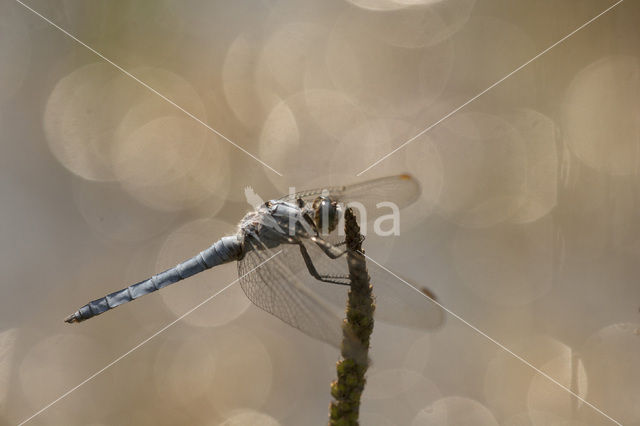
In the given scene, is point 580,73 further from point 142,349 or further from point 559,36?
point 142,349

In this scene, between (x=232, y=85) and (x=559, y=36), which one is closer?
(x=559, y=36)

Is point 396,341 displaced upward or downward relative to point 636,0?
downward

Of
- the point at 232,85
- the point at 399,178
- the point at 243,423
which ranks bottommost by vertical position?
the point at 243,423

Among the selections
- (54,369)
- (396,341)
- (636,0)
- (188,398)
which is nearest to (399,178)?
(396,341)

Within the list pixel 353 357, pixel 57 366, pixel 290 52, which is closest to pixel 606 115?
pixel 290 52

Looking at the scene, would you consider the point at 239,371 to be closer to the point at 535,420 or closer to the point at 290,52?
the point at 535,420

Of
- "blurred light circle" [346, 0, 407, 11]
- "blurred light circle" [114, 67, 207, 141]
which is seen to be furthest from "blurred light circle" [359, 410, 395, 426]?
"blurred light circle" [346, 0, 407, 11]

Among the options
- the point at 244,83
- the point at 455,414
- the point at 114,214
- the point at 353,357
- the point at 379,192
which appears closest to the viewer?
the point at 353,357
